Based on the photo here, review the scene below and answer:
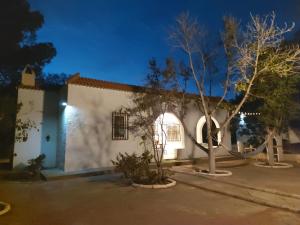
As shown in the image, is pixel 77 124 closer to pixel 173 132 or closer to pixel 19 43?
pixel 173 132

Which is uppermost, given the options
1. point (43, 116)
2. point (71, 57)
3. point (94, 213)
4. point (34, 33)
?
point (71, 57)

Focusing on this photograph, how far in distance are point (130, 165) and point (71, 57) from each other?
49.8 meters

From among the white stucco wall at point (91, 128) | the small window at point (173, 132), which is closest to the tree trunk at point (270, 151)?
the small window at point (173, 132)

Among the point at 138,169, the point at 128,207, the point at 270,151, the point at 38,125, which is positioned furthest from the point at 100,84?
the point at 270,151

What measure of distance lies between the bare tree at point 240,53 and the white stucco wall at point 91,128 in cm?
396

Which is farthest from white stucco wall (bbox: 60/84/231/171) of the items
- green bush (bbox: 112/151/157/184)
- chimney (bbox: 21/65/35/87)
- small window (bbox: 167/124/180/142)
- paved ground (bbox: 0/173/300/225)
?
green bush (bbox: 112/151/157/184)

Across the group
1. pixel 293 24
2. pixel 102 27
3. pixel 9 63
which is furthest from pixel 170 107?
pixel 102 27

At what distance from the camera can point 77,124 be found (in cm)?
1148

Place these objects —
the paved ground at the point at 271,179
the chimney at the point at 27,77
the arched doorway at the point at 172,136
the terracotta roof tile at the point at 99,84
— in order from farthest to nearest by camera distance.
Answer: the arched doorway at the point at 172,136 < the chimney at the point at 27,77 < the terracotta roof tile at the point at 99,84 < the paved ground at the point at 271,179

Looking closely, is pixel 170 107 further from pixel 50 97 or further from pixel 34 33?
pixel 34 33

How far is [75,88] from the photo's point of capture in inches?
456

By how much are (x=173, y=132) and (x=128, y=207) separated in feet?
29.8

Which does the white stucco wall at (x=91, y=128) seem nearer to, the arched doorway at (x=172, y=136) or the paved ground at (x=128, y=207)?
the arched doorway at (x=172, y=136)

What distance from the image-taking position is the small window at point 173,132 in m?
14.8
